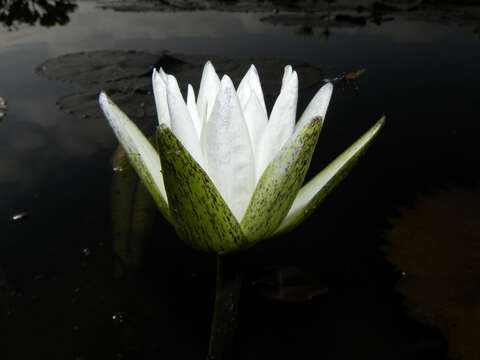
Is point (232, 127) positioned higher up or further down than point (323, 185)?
higher up

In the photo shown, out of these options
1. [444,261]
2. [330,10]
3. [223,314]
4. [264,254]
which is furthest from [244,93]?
[330,10]

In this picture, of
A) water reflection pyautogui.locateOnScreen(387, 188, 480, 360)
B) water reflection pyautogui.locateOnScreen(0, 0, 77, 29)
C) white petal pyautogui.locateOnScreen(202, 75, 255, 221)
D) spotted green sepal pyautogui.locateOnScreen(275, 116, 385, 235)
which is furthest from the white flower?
water reflection pyautogui.locateOnScreen(0, 0, 77, 29)

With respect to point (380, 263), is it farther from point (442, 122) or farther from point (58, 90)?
point (58, 90)

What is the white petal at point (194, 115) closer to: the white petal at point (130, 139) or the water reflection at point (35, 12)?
the white petal at point (130, 139)

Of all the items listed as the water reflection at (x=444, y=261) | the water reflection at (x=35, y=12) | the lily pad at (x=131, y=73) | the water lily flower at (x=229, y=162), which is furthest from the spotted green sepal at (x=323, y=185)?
the water reflection at (x=35, y=12)

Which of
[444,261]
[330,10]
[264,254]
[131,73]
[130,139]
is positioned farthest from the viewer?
[330,10]

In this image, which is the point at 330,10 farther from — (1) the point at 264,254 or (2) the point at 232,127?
(2) the point at 232,127

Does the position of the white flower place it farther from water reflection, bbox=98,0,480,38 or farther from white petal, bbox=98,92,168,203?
water reflection, bbox=98,0,480,38

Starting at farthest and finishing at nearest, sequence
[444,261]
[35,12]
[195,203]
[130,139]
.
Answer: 1. [35,12]
2. [444,261]
3. [130,139]
4. [195,203]
